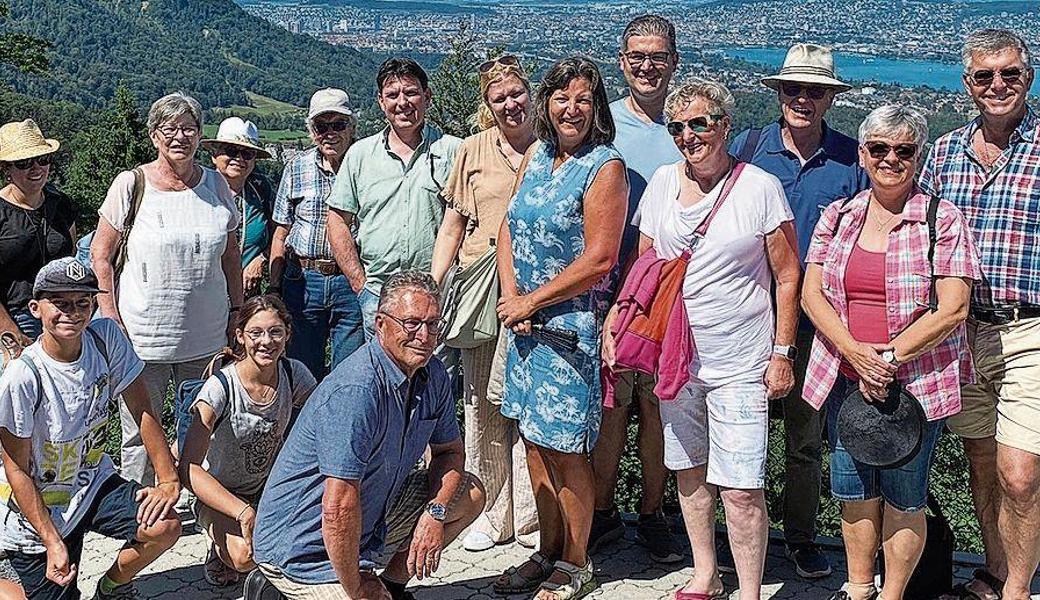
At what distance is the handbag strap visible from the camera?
356 cm

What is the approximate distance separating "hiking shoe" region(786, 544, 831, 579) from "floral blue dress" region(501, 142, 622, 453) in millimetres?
1052

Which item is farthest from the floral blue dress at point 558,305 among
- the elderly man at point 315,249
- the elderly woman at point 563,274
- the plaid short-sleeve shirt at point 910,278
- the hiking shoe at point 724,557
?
the elderly man at point 315,249

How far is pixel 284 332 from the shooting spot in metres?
3.93

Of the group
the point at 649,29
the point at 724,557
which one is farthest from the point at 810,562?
the point at 649,29

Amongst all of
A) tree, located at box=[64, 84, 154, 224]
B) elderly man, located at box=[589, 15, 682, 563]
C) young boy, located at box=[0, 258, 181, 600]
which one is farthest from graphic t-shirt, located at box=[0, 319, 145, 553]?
tree, located at box=[64, 84, 154, 224]

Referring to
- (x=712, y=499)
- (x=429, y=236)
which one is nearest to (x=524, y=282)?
(x=429, y=236)

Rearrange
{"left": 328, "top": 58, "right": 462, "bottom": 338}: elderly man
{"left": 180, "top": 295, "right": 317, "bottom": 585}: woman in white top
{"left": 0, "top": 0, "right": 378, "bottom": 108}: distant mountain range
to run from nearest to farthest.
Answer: {"left": 180, "top": 295, "right": 317, "bottom": 585}: woman in white top < {"left": 328, "top": 58, "right": 462, "bottom": 338}: elderly man < {"left": 0, "top": 0, "right": 378, "bottom": 108}: distant mountain range

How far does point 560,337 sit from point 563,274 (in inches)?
9.1

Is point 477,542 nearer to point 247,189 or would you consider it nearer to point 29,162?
point 247,189

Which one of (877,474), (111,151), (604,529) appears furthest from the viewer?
(111,151)

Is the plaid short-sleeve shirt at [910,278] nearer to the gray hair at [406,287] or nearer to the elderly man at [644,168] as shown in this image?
the elderly man at [644,168]

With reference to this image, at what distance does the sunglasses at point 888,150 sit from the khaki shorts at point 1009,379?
2.36 feet

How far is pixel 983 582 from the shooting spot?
13.1ft

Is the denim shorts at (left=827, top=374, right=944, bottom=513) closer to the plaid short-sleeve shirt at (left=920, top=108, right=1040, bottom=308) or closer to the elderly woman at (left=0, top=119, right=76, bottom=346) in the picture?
the plaid short-sleeve shirt at (left=920, top=108, right=1040, bottom=308)
